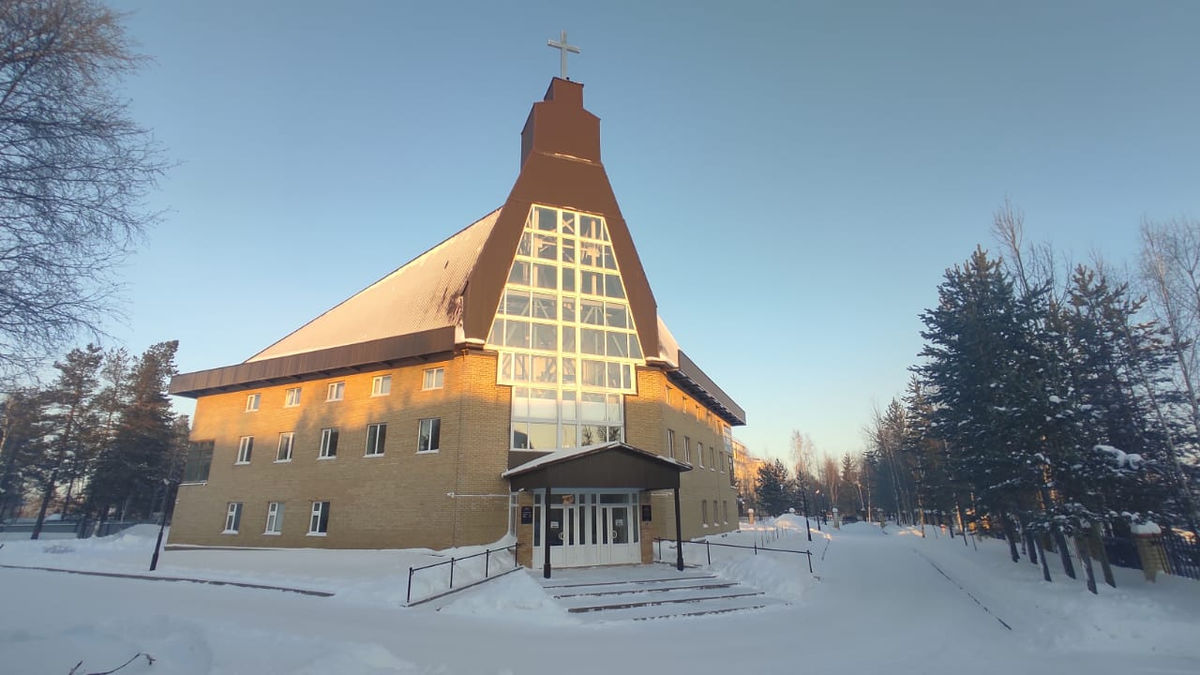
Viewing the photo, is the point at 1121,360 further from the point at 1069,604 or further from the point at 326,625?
the point at 326,625

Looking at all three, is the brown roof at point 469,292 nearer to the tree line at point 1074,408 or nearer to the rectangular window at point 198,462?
the rectangular window at point 198,462

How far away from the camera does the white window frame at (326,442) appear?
1004 inches

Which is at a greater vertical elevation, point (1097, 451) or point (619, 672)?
point (1097, 451)

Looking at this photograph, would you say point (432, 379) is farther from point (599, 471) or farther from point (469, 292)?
point (599, 471)

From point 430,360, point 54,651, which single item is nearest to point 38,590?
point 54,651

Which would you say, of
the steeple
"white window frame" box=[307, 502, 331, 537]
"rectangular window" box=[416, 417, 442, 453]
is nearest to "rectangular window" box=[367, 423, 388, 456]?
"rectangular window" box=[416, 417, 442, 453]

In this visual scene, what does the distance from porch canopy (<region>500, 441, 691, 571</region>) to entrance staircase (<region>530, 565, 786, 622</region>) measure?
1316 mm

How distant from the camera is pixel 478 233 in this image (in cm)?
2923

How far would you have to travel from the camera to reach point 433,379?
24.0 metres

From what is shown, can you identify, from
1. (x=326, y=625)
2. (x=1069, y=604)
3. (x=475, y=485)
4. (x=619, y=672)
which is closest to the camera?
(x=619, y=672)

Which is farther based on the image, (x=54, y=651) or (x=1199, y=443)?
(x=1199, y=443)

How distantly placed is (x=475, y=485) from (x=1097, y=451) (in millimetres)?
21389

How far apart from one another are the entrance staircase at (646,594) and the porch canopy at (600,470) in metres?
3.04

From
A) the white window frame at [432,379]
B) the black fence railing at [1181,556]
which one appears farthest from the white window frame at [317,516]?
the black fence railing at [1181,556]
